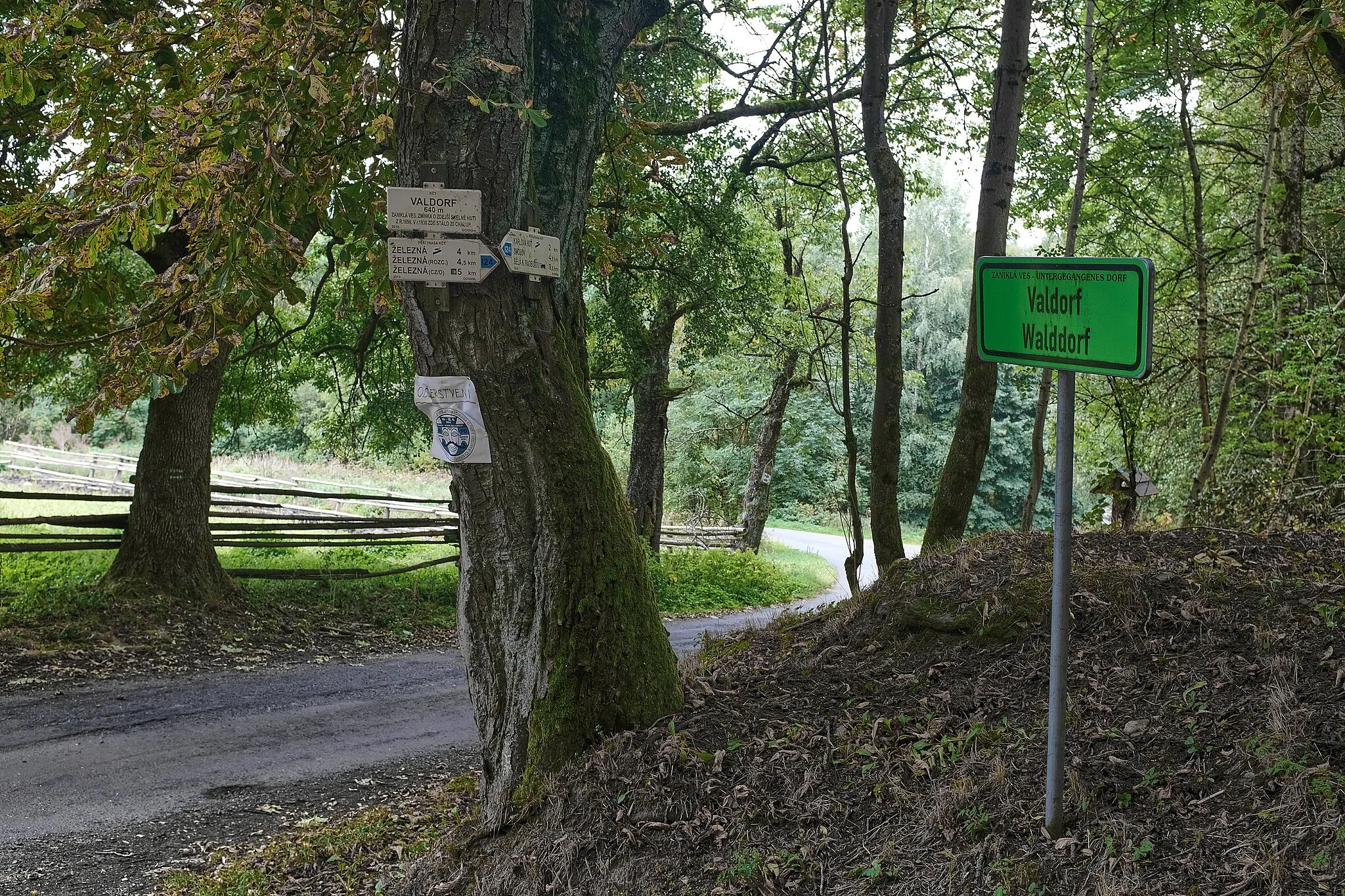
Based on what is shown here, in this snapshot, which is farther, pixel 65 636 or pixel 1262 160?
pixel 1262 160

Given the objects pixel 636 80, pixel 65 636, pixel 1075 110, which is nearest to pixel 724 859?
pixel 65 636

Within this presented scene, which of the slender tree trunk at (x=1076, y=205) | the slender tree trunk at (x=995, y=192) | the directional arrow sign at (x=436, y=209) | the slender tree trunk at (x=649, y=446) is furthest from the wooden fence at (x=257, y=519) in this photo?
the directional arrow sign at (x=436, y=209)

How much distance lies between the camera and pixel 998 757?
3270 mm

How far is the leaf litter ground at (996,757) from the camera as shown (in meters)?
2.75

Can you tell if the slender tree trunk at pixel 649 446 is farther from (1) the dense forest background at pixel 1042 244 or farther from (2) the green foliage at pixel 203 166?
(2) the green foliage at pixel 203 166

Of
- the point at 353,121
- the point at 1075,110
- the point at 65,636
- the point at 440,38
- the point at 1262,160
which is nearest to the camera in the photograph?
the point at 440,38

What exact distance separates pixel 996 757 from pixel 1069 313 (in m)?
1.56

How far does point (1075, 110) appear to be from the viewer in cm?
1119

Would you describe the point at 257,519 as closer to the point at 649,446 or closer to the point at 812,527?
the point at 649,446

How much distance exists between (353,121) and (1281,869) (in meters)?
5.12

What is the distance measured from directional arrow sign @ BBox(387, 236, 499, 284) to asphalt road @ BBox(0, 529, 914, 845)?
3.57 m

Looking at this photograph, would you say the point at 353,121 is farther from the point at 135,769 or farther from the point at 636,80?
the point at 636,80

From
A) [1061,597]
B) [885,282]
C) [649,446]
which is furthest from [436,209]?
[649,446]

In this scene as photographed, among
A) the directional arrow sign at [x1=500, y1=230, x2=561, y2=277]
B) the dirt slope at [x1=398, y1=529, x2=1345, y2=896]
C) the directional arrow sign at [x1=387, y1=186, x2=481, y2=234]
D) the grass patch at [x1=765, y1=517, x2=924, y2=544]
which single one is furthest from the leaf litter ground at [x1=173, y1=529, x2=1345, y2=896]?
the grass patch at [x1=765, y1=517, x2=924, y2=544]
